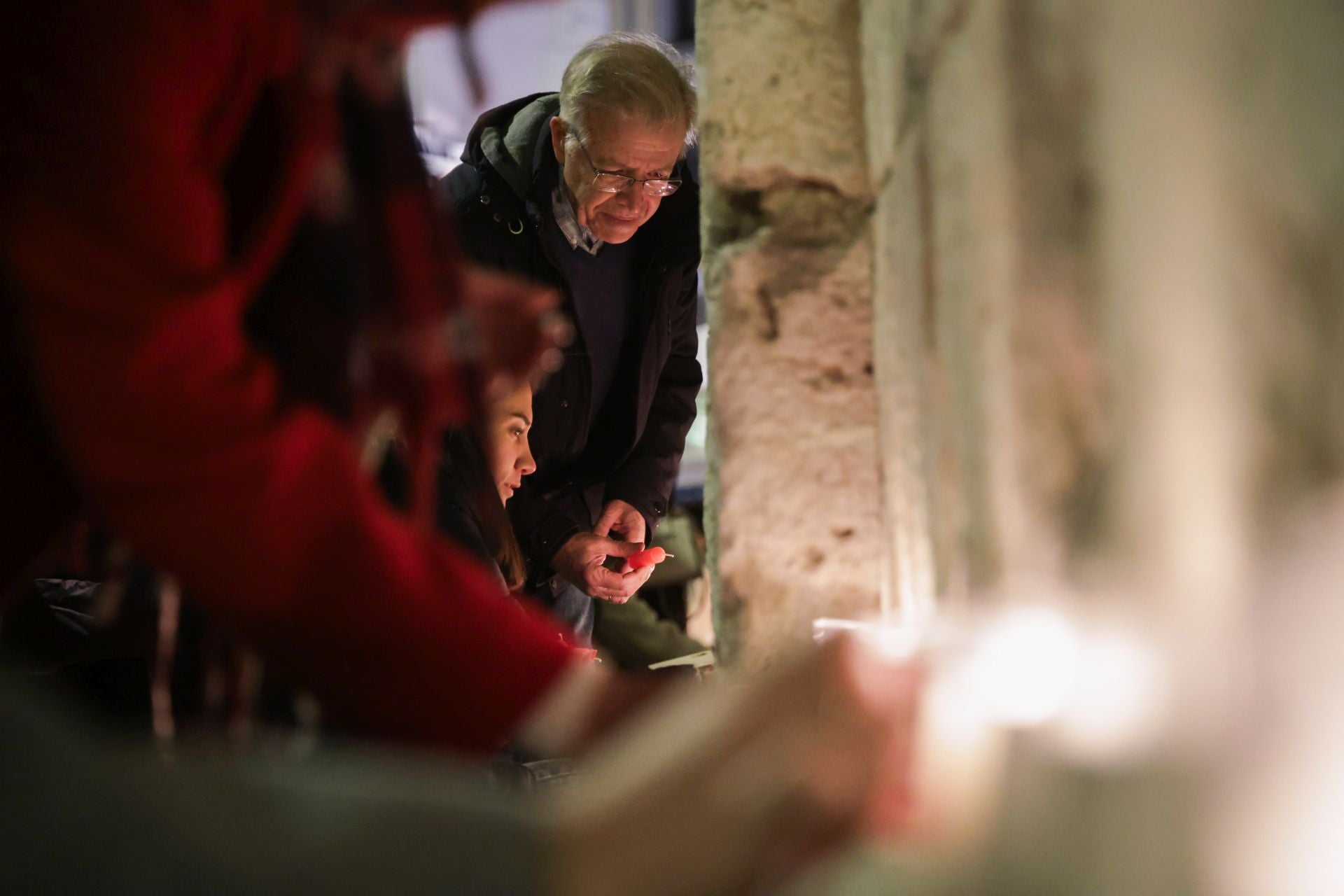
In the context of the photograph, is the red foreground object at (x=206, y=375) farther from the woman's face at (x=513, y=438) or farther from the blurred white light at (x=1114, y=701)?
the woman's face at (x=513, y=438)

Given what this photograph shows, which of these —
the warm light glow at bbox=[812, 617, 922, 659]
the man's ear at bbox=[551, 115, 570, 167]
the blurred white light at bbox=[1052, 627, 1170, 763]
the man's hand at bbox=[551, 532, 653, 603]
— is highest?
the man's ear at bbox=[551, 115, 570, 167]

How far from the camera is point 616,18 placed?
3.22 m

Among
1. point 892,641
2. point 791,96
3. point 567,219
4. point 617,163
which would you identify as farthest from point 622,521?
point 892,641

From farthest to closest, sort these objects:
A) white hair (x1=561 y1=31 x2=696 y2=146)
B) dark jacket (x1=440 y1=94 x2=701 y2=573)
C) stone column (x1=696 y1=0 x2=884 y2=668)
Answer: dark jacket (x1=440 y1=94 x2=701 y2=573) → white hair (x1=561 y1=31 x2=696 y2=146) → stone column (x1=696 y1=0 x2=884 y2=668)

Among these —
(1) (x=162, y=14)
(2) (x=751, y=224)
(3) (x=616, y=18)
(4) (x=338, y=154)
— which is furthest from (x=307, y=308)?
(3) (x=616, y=18)

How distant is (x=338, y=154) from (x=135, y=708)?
2.54 feet

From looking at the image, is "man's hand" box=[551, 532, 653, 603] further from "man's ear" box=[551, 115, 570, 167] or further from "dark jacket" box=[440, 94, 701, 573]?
"man's ear" box=[551, 115, 570, 167]

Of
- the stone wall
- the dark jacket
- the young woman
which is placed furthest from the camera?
the dark jacket

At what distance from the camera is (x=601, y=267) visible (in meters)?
2.21

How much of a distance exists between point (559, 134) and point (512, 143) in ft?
0.47

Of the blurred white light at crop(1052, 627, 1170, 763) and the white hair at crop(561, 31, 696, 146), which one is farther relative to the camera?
the white hair at crop(561, 31, 696, 146)

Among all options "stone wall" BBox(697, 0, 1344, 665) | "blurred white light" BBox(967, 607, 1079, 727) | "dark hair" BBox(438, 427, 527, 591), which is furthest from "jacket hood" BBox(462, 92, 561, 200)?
"blurred white light" BBox(967, 607, 1079, 727)

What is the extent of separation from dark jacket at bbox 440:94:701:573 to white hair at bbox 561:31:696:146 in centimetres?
19

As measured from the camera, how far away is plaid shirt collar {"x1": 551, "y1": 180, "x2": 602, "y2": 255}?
2.10 m
